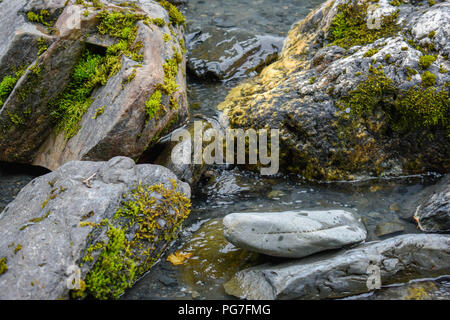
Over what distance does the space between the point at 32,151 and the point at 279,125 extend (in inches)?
189

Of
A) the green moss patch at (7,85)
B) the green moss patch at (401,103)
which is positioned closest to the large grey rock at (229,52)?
the green moss patch at (401,103)

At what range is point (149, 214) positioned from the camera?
531 centimetres

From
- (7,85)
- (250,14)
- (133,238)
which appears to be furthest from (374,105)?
(250,14)

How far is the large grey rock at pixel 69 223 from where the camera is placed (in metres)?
4.26

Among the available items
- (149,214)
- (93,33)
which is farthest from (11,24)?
(149,214)

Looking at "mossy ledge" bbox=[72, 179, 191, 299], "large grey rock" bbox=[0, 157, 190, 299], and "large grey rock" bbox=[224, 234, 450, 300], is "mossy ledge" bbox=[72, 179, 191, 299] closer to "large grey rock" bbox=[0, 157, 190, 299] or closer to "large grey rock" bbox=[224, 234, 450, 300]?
"large grey rock" bbox=[0, 157, 190, 299]

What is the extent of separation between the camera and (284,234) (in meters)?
4.92

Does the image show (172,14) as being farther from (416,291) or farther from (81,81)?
(416,291)

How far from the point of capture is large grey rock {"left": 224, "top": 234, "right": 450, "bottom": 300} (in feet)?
15.2

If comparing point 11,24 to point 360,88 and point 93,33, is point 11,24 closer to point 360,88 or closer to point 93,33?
point 93,33

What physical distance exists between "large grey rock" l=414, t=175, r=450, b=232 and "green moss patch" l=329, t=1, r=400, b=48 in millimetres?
3121

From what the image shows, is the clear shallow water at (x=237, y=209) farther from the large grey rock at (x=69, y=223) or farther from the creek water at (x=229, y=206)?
the large grey rock at (x=69, y=223)

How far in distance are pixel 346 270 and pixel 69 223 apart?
3.47m

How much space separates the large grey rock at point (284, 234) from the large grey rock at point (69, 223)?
1135 mm
